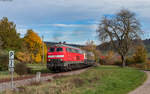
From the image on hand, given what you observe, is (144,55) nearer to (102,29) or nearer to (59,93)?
(102,29)

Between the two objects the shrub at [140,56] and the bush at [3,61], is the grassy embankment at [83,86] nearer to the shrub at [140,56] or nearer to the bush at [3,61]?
the bush at [3,61]

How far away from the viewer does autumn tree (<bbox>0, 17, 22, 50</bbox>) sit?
164 feet

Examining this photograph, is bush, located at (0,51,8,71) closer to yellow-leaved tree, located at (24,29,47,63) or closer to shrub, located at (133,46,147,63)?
yellow-leaved tree, located at (24,29,47,63)

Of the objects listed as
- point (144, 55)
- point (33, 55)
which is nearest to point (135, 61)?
point (144, 55)

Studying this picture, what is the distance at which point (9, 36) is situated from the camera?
5116cm

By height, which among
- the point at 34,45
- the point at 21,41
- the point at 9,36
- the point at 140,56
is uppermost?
the point at 9,36

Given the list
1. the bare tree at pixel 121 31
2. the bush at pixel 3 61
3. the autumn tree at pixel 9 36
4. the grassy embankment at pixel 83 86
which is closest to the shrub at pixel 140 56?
the bare tree at pixel 121 31

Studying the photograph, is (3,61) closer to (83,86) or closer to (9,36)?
(83,86)

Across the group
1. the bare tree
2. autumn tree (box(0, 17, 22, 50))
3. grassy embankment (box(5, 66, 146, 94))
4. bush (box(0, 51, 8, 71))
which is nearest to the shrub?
the bare tree

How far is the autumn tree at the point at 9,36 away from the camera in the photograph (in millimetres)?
49956

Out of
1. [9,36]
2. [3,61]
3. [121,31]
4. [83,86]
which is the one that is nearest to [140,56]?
[121,31]

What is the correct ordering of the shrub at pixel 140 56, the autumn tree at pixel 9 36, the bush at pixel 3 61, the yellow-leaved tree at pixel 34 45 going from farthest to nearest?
1. the shrub at pixel 140 56
2. the yellow-leaved tree at pixel 34 45
3. the autumn tree at pixel 9 36
4. the bush at pixel 3 61

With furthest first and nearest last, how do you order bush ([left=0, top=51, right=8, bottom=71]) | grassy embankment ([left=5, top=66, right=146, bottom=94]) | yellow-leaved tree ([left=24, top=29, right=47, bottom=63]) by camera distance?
yellow-leaved tree ([left=24, top=29, right=47, bottom=63]) → bush ([left=0, top=51, right=8, bottom=71]) → grassy embankment ([left=5, top=66, right=146, bottom=94])

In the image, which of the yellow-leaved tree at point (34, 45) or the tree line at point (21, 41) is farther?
the yellow-leaved tree at point (34, 45)
